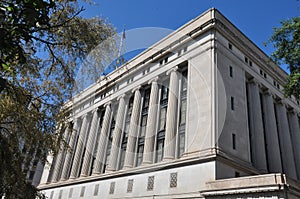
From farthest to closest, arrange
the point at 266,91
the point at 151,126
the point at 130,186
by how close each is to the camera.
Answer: the point at 266,91 < the point at 151,126 < the point at 130,186

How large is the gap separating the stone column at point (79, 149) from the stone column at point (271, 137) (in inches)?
884

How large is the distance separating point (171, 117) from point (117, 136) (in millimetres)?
→ 8427

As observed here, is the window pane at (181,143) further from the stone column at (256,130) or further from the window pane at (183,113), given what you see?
the stone column at (256,130)

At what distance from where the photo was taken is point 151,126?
77.5 ft

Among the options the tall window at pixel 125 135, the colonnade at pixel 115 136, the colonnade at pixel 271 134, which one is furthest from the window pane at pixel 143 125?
the colonnade at pixel 271 134

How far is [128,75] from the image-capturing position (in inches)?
1191

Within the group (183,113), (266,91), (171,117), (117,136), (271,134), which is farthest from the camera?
(117,136)

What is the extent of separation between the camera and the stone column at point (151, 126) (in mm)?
21873

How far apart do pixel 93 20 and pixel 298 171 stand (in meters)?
27.0

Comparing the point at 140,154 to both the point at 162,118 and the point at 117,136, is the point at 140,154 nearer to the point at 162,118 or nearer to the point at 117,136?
the point at 162,118

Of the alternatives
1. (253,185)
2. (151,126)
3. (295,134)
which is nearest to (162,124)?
(151,126)

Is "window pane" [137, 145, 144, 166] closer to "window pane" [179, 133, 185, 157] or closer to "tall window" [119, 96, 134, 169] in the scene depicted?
"tall window" [119, 96, 134, 169]

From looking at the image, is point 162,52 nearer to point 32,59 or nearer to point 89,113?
point 89,113

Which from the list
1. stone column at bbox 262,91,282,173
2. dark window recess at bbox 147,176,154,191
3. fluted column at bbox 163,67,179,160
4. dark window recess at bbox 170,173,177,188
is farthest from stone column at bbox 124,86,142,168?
stone column at bbox 262,91,282,173
